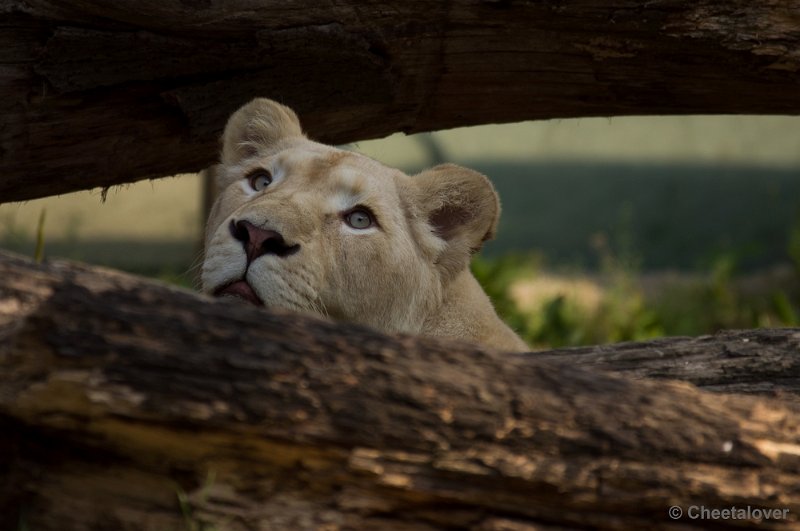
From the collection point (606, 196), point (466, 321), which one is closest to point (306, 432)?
point (466, 321)

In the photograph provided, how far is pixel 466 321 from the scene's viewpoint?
4.17 m

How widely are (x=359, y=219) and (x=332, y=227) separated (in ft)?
0.52

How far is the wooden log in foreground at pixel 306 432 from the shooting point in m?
2.26

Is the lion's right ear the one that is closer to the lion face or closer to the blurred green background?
the lion face

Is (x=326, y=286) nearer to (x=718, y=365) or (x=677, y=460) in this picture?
(x=718, y=365)

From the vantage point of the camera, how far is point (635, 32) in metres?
3.91

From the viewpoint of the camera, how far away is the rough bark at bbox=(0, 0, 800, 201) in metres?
3.76

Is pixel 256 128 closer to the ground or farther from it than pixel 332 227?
farther from it

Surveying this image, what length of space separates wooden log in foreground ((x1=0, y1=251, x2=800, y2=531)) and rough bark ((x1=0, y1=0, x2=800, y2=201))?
1565 mm

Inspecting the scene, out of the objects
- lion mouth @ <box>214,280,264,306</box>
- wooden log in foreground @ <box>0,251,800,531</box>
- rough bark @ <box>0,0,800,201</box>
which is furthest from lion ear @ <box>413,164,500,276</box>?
wooden log in foreground @ <box>0,251,800,531</box>

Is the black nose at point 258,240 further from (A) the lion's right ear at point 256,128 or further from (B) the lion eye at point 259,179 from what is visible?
(A) the lion's right ear at point 256,128

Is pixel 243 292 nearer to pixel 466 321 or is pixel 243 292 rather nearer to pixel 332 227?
pixel 332 227

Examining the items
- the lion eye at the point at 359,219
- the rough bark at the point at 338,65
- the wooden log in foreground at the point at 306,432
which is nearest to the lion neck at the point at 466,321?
the lion eye at the point at 359,219

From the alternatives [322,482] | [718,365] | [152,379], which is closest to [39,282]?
[152,379]
